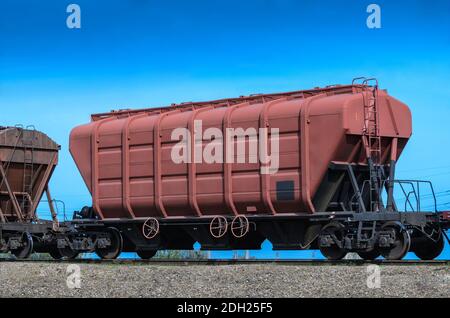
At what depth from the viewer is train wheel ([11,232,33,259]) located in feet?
72.0

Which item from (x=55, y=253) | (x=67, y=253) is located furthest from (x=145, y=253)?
(x=55, y=253)

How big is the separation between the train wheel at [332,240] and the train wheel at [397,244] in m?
0.99

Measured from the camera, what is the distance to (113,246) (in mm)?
20812

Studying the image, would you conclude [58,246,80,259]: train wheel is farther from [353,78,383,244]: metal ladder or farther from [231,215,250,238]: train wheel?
[353,78,383,244]: metal ladder

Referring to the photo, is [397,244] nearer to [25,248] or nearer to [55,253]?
[55,253]

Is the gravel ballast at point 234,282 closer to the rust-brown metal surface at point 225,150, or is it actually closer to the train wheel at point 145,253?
the rust-brown metal surface at point 225,150

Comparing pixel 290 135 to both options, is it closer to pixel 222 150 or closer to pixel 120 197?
pixel 222 150

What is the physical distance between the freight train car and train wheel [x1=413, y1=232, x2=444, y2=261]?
0.02m

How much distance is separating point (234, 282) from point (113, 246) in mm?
8783

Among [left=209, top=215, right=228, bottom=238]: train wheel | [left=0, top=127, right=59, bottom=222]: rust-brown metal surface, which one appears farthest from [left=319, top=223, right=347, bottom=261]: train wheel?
[left=0, top=127, right=59, bottom=222]: rust-brown metal surface

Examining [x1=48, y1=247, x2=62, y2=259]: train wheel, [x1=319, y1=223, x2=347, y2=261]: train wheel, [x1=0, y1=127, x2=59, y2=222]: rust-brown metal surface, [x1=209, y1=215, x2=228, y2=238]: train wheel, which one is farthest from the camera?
[x1=0, y1=127, x2=59, y2=222]: rust-brown metal surface

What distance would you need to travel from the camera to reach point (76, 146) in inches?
843

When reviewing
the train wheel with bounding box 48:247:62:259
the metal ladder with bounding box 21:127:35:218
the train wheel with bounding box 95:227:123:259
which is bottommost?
the train wheel with bounding box 48:247:62:259

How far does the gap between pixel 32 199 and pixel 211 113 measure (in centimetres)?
773
